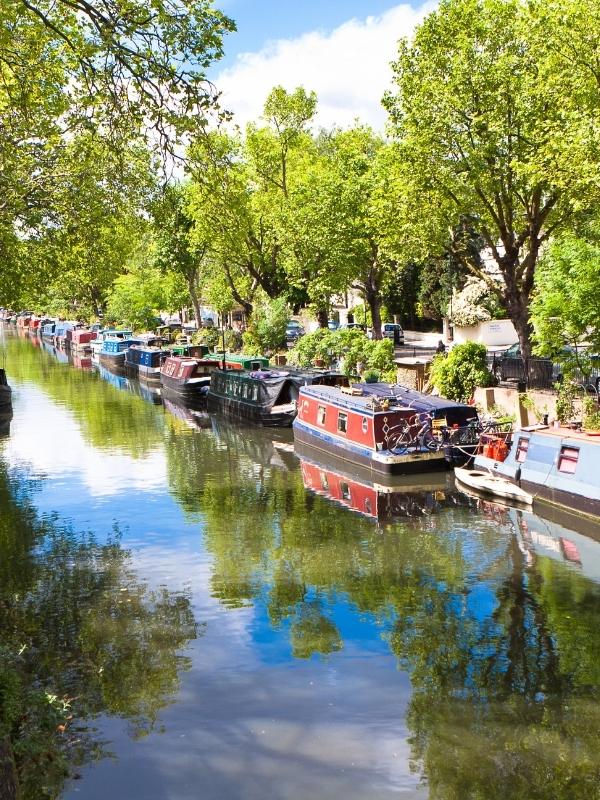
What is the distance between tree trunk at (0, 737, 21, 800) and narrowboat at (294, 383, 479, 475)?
20562 mm

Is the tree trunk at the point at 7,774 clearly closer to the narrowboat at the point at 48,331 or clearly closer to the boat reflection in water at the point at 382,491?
the boat reflection in water at the point at 382,491

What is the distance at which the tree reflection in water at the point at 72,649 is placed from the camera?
11.9 metres

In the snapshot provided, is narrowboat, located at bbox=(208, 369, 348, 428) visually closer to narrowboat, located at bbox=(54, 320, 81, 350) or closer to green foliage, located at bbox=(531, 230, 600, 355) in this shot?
green foliage, located at bbox=(531, 230, 600, 355)

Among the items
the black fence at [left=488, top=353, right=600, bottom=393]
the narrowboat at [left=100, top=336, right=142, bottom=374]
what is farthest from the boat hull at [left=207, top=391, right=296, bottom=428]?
the narrowboat at [left=100, top=336, right=142, bottom=374]

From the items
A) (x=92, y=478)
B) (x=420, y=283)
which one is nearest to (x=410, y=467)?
(x=92, y=478)

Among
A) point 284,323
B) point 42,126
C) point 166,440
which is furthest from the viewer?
point 284,323

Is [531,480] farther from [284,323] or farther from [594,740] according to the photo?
[284,323]

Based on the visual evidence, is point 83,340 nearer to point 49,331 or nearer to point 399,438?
point 49,331

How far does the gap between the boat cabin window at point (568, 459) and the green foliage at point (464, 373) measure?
988 cm

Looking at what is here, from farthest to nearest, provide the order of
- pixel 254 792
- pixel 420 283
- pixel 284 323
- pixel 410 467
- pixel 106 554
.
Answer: pixel 420 283
pixel 284 323
pixel 410 467
pixel 106 554
pixel 254 792

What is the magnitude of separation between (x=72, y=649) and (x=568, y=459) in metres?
15.5

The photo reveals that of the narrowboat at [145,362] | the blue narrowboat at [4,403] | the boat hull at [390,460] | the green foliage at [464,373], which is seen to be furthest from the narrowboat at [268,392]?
the narrowboat at [145,362]

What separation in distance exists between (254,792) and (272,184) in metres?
53.4

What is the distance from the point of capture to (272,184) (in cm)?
6122
